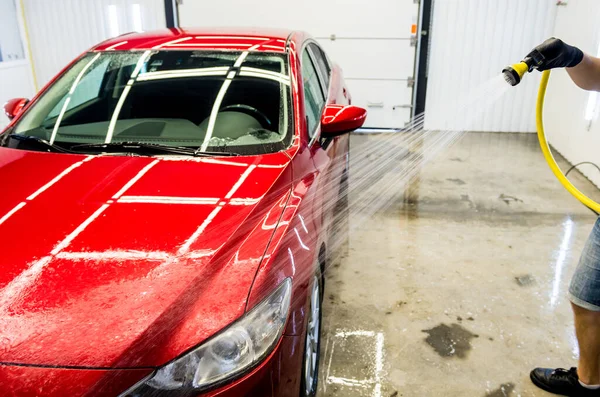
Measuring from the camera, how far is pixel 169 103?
238cm

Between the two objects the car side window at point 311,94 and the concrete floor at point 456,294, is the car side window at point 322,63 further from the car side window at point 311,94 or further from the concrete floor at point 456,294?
the concrete floor at point 456,294

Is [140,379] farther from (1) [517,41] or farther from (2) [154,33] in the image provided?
(1) [517,41]

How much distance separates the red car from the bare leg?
3.48ft

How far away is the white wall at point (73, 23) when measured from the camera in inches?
269

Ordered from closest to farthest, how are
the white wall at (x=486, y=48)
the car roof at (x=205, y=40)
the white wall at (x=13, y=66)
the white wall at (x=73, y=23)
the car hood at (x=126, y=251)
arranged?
1. the car hood at (x=126, y=251)
2. the car roof at (x=205, y=40)
3. the white wall at (x=486, y=48)
4. the white wall at (x=13, y=66)
5. the white wall at (x=73, y=23)

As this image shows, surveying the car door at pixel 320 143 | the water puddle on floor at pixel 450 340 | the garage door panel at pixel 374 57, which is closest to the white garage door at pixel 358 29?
the garage door panel at pixel 374 57

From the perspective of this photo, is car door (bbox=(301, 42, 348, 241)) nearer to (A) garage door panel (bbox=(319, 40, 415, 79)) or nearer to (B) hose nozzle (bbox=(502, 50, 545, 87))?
(B) hose nozzle (bbox=(502, 50, 545, 87))

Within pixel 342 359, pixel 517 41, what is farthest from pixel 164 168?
pixel 517 41

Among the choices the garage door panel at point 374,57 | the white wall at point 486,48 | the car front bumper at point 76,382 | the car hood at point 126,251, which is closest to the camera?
the car front bumper at point 76,382

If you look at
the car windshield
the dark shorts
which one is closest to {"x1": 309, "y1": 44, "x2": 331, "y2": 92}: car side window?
the car windshield

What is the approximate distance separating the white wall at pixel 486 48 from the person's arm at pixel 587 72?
4.80 meters

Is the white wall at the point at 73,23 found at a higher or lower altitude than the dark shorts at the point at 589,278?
higher

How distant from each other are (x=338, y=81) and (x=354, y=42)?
9.36ft

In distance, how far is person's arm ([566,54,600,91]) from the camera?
1894 millimetres
